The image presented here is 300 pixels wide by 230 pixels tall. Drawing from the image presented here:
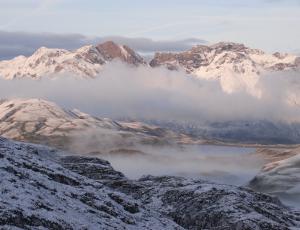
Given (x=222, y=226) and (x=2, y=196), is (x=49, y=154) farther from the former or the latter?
(x=2, y=196)

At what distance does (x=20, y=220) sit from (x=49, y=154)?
334 feet

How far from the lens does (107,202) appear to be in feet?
227

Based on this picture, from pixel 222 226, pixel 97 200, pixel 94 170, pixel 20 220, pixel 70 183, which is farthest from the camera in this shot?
pixel 94 170

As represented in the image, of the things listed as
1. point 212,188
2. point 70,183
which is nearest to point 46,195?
point 70,183

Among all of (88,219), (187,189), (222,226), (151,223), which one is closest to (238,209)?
(222,226)

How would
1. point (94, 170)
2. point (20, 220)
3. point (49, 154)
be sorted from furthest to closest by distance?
point (49, 154) → point (94, 170) → point (20, 220)

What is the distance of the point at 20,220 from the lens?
51.4 meters

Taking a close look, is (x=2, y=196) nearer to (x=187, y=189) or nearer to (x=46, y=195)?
(x=46, y=195)

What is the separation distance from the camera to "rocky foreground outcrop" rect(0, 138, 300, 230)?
5538 cm

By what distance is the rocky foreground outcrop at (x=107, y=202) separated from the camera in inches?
2180

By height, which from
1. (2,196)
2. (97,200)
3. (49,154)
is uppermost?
(2,196)

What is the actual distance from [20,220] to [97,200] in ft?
57.5

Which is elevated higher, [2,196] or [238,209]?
[2,196]

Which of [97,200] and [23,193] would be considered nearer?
[23,193]
